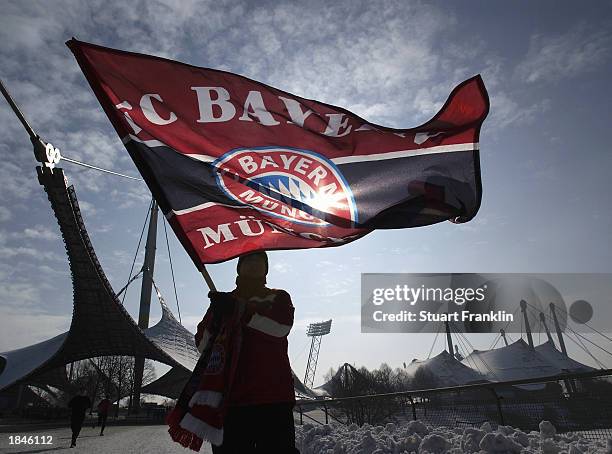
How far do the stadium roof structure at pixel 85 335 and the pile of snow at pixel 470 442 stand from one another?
82.1 ft

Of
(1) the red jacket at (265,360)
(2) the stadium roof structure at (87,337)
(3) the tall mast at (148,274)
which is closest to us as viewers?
(1) the red jacket at (265,360)

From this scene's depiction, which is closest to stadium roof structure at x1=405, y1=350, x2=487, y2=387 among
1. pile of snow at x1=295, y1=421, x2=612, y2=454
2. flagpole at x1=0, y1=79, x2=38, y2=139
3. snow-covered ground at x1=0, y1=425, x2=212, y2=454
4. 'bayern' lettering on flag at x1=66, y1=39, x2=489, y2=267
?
snow-covered ground at x1=0, y1=425, x2=212, y2=454


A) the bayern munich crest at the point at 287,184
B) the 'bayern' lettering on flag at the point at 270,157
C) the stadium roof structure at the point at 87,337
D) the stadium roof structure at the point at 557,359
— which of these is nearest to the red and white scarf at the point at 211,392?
the 'bayern' lettering on flag at the point at 270,157

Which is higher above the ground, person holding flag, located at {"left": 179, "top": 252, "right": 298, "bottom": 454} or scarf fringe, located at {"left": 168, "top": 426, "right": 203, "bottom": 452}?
person holding flag, located at {"left": 179, "top": 252, "right": 298, "bottom": 454}

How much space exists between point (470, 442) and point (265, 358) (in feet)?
10.2

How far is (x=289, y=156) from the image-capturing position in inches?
192

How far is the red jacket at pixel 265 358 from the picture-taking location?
2990 mm

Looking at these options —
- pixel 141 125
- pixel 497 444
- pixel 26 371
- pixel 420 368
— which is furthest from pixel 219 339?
pixel 420 368

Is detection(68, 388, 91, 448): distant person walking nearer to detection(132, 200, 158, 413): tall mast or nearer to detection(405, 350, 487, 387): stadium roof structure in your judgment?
detection(132, 200, 158, 413): tall mast

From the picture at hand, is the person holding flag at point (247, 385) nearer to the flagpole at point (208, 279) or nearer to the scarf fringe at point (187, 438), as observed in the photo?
the scarf fringe at point (187, 438)

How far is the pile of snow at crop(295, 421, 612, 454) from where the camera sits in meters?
4.40

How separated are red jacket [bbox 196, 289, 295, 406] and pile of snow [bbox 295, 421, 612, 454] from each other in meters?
2.72

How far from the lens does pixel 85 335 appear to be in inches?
1734

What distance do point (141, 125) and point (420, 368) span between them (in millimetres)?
73685
